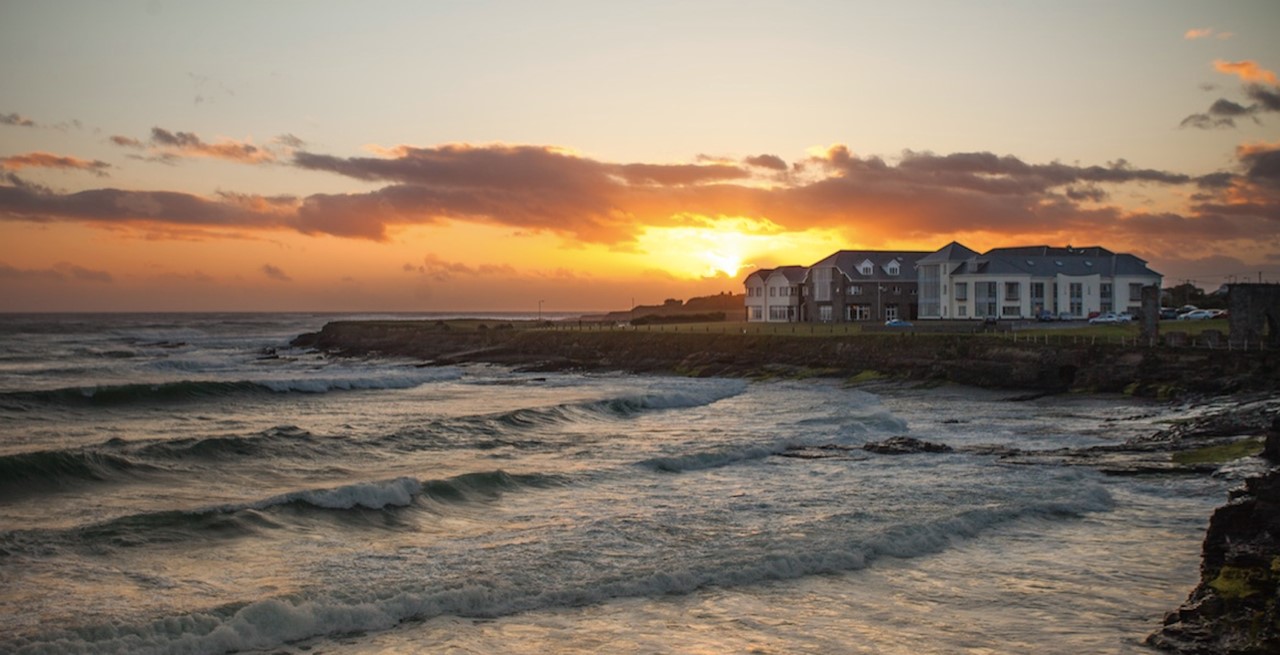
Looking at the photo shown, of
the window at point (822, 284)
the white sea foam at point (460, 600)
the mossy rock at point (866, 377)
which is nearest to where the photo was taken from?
the white sea foam at point (460, 600)

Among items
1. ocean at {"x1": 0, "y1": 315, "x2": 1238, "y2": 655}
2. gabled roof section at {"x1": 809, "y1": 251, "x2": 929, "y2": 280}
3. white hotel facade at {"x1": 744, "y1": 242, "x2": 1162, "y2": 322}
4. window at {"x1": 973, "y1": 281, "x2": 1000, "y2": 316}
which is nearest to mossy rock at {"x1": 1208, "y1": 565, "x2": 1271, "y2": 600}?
ocean at {"x1": 0, "y1": 315, "x2": 1238, "y2": 655}

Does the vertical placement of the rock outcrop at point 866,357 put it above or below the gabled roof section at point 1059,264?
below

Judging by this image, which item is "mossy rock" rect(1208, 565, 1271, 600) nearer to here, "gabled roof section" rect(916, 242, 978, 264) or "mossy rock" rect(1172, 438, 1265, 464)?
"mossy rock" rect(1172, 438, 1265, 464)

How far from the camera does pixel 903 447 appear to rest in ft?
89.9

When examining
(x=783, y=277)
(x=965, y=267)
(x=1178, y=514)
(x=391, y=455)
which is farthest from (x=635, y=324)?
(x=1178, y=514)

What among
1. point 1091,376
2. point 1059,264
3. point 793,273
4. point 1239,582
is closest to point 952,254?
point 1059,264

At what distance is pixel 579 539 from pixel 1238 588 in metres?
9.83

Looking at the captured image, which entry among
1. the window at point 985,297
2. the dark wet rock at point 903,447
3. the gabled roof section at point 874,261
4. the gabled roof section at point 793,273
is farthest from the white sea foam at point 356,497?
the gabled roof section at point 793,273

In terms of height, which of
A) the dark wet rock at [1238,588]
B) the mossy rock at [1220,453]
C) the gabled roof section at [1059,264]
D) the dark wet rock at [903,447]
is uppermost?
the gabled roof section at [1059,264]

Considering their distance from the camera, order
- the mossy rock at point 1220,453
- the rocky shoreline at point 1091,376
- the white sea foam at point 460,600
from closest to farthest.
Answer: the rocky shoreline at point 1091,376, the white sea foam at point 460,600, the mossy rock at point 1220,453

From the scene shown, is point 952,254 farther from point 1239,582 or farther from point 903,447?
point 1239,582

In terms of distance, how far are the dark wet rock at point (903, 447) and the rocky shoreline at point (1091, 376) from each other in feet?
0.19

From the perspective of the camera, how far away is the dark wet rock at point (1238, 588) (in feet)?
33.3

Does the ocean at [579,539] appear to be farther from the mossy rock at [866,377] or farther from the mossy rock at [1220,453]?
the mossy rock at [866,377]
